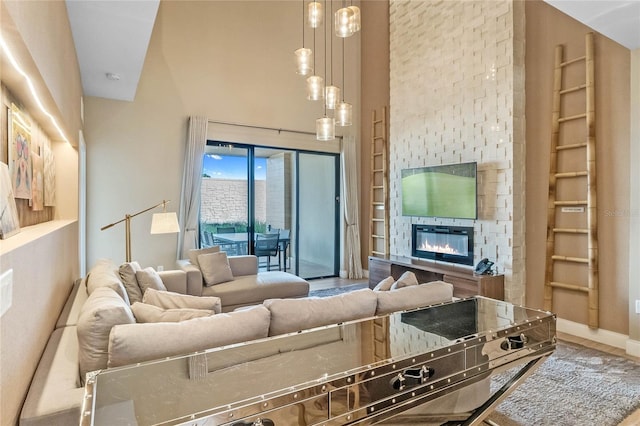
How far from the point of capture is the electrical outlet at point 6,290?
103 centimetres

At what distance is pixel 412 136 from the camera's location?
5586mm

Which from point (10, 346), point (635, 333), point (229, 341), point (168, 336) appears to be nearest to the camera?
point (10, 346)

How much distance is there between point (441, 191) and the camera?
4.96 meters

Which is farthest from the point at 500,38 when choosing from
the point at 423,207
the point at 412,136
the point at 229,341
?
the point at 229,341

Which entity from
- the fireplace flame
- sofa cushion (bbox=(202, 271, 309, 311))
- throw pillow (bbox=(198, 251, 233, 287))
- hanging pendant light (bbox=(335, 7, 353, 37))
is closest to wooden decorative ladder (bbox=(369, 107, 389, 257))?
the fireplace flame

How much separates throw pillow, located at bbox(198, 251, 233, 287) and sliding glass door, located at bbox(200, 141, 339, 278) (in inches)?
54.1

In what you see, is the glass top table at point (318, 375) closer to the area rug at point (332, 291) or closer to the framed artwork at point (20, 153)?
the framed artwork at point (20, 153)

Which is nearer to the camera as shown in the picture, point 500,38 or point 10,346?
point 10,346

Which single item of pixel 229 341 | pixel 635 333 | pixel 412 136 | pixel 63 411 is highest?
pixel 412 136

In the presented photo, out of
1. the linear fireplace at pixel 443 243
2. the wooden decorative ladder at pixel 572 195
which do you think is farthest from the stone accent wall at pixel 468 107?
the wooden decorative ladder at pixel 572 195

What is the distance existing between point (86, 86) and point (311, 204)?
12.7ft

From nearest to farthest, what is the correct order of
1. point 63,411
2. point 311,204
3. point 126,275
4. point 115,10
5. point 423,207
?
point 63,411 < point 115,10 < point 126,275 < point 423,207 < point 311,204

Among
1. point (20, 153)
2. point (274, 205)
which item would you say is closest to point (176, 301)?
point (20, 153)

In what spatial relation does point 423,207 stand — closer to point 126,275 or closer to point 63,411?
point 126,275
